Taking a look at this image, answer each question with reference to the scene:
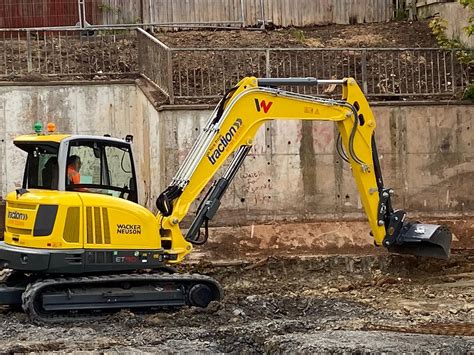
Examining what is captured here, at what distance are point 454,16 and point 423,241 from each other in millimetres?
9481

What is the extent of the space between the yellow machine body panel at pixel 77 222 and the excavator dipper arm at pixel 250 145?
49 centimetres

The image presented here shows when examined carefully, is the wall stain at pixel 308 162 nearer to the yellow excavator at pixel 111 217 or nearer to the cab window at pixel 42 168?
the yellow excavator at pixel 111 217

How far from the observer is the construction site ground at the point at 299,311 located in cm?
1092

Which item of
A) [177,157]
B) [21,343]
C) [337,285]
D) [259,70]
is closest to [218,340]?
[21,343]

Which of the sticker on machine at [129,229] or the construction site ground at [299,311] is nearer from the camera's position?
the construction site ground at [299,311]

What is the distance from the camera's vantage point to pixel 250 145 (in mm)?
13805

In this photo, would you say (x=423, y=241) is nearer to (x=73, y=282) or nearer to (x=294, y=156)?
(x=294, y=156)

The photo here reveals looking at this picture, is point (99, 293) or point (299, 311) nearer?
point (99, 293)

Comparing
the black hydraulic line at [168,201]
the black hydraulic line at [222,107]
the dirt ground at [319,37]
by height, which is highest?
the dirt ground at [319,37]

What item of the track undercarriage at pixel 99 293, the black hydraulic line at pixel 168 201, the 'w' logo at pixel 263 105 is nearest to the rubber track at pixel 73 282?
the track undercarriage at pixel 99 293

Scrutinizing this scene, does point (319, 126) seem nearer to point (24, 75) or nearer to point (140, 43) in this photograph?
point (140, 43)

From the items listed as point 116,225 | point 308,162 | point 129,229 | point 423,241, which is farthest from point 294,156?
point 116,225

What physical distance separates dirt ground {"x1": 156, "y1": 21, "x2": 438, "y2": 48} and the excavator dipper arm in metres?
8.14

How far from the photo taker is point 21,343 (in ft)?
36.4
